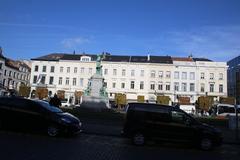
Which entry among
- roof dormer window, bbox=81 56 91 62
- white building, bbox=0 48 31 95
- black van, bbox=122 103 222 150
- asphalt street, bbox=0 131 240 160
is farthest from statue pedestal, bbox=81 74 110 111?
white building, bbox=0 48 31 95

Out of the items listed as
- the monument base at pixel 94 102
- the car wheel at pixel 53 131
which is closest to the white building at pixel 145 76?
the monument base at pixel 94 102

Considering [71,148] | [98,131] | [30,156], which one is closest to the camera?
[30,156]

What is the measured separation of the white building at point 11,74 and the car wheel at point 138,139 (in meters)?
68.2

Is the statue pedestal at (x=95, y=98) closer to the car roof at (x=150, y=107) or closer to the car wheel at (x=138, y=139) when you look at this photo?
the car roof at (x=150, y=107)

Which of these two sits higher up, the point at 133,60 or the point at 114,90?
the point at 133,60

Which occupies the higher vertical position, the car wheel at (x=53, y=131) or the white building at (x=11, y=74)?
the white building at (x=11, y=74)

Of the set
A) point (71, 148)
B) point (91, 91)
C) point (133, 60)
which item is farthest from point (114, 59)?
point (71, 148)

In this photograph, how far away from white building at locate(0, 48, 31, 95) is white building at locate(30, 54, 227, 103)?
32.4 ft

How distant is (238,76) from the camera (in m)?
18.6

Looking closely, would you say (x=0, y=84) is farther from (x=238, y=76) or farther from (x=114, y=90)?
(x=238, y=76)

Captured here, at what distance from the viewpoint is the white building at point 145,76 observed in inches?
2896

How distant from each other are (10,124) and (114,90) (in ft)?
196

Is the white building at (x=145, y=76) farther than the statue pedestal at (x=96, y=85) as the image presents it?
Yes

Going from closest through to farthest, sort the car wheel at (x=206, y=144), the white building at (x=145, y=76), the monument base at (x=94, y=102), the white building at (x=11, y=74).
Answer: the car wheel at (x=206, y=144) < the monument base at (x=94, y=102) < the white building at (x=145, y=76) < the white building at (x=11, y=74)
